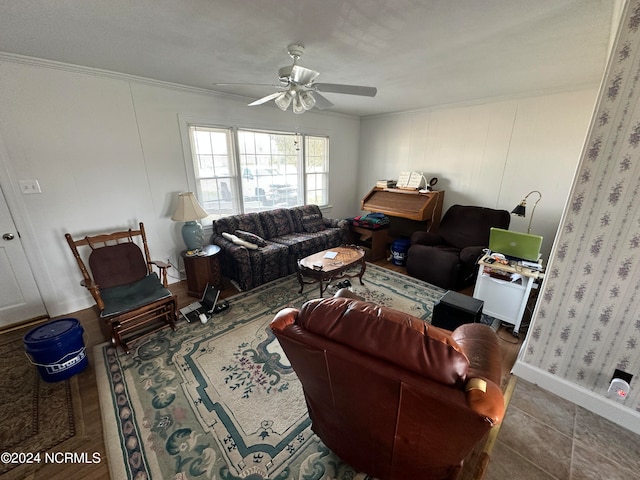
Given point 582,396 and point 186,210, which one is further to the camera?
point 186,210

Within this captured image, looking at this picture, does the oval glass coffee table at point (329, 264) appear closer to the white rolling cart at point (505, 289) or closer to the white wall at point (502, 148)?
the white rolling cart at point (505, 289)

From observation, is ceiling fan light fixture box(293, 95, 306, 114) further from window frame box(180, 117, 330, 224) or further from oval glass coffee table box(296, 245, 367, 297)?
window frame box(180, 117, 330, 224)

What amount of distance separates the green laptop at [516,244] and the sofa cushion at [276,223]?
2715 millimetres

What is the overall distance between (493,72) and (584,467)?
10.1 feet

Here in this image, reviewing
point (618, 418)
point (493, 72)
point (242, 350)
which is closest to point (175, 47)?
point (242, 350)

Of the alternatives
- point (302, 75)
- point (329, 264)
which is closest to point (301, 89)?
point (302, 75)

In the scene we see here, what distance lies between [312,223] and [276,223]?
625mm

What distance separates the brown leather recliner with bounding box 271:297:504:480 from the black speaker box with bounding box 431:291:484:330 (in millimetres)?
847

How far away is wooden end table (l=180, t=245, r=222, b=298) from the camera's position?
2992 mm

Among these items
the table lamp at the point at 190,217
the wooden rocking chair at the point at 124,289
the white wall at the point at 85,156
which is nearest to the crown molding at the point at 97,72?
the white wall at the point at 85,156

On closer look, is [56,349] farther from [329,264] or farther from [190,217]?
[329,264]

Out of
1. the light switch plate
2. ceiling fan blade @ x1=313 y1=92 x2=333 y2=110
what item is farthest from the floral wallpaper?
the light switch plate

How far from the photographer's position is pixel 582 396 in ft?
5.64

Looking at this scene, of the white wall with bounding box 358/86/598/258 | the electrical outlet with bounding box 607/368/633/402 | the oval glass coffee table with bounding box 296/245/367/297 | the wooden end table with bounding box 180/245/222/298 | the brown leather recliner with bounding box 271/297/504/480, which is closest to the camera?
the brown leather recliner with bounding box 271/297/504/480
